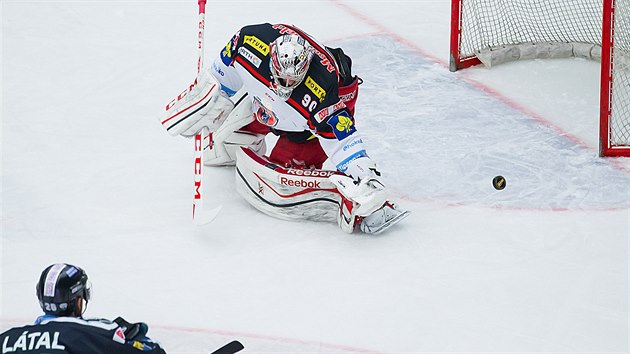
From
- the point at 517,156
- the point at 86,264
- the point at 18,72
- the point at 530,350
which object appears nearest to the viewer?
the point at 530,350

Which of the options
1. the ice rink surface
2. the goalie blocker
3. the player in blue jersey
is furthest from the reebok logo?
the player in blue jersey

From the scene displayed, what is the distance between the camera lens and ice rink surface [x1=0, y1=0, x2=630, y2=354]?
173 inches

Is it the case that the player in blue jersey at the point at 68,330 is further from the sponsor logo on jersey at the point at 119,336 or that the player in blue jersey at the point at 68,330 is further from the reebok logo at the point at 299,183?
the reebok logo at the point at 299,183

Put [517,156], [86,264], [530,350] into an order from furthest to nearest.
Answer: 1. [517,156]
2. [86,264]
3. [530,350]

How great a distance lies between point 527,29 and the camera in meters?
6.67

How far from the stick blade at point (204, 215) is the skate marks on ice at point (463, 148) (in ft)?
2.54

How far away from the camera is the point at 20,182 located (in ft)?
17.5

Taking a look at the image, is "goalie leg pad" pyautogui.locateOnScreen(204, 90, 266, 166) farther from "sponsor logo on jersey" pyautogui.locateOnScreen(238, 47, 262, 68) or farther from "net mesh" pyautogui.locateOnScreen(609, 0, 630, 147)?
"net mesh" pyautogui.locateOnScreen(609, 0, 630, 147)

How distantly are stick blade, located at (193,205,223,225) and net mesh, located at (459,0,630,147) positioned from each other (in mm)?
2049

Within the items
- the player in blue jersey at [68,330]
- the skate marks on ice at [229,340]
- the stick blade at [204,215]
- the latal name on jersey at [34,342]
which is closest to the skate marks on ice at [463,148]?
Answer: the stick blade at [204,215]

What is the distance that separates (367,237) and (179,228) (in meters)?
0.70

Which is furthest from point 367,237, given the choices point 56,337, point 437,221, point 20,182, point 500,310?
point 56,337

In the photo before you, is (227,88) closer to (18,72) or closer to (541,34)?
(18,72)

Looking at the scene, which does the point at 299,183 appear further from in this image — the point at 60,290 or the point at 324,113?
the point at 60,290
